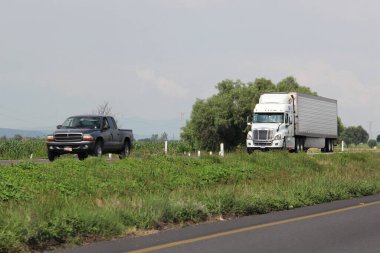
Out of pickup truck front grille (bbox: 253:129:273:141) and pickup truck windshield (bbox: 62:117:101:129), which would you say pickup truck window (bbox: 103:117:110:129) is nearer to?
pickup truck windshield (bbox: 62:117:101:129)

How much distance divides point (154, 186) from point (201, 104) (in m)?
58.8

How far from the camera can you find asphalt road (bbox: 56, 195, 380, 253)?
8.69 metres

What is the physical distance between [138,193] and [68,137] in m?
10.4

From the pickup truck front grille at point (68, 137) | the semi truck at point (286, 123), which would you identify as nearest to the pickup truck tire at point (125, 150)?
the pickup truck front grille at point (68, 137)

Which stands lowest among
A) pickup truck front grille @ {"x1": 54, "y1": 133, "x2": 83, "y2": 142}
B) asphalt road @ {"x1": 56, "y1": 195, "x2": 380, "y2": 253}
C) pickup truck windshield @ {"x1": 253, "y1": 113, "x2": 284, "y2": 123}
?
asphalt road @ {"x1": 56, "y1": 195, "x2": 380, "y2": 253}

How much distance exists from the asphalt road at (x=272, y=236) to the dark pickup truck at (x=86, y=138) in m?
Answer: 13.1

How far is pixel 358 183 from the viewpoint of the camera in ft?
61.4

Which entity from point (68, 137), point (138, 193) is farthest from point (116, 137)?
point (138, 193)

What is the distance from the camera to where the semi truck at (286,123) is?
40.1 metres

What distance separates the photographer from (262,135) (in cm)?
4019

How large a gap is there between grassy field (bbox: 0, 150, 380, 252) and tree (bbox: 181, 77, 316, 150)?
46983 mm

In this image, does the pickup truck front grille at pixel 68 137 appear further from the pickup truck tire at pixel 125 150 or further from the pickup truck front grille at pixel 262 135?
the pickup truck front grille at pixel 262 135

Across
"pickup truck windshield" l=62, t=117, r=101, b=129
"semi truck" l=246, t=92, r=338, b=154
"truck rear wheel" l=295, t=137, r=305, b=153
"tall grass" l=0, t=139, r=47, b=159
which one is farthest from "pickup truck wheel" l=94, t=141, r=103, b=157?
"truck rear wheel" l=295, t=137, r=305, b=153

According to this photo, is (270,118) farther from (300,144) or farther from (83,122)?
(83,122)
